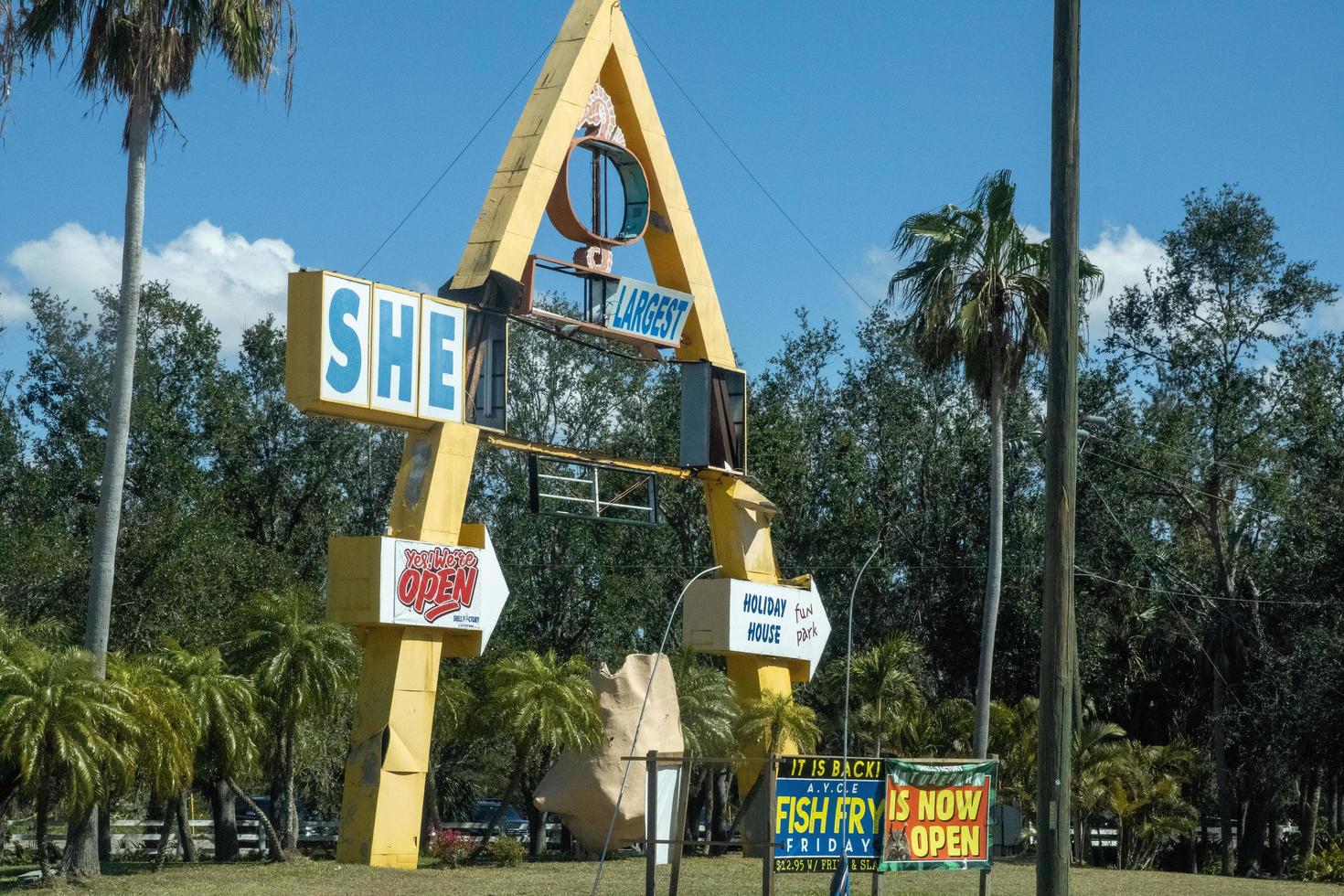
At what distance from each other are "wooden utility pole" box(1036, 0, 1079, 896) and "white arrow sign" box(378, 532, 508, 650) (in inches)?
491

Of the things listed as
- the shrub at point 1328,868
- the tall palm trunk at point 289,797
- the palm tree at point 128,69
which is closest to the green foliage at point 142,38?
the palm tree at point 128,69

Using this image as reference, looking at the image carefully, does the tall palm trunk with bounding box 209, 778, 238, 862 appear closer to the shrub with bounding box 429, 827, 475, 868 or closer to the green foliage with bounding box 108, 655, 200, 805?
the shrub with bounding box 429, 827, 475, 868

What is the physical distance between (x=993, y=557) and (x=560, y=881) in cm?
1241

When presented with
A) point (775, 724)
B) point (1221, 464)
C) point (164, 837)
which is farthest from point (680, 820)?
point (1221, 464)

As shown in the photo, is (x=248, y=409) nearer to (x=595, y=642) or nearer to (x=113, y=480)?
(x=595, y=642)

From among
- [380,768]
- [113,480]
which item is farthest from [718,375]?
[113,480]

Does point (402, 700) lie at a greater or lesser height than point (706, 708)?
lesser

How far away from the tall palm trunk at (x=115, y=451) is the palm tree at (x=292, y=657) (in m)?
4.09

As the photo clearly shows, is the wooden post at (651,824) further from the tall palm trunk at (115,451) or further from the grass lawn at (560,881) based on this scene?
the tall palm trunk at (115,451)

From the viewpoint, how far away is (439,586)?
23812 mm

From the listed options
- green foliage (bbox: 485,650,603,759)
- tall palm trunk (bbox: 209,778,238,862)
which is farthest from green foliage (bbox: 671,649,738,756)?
tall palm trunk (bbox: 209,778,238,862)

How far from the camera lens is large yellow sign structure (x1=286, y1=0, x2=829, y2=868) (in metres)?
23.0

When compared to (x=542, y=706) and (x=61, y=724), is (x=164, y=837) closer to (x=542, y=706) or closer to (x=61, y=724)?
(x=542, y=706)

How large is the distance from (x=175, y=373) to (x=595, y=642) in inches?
603
